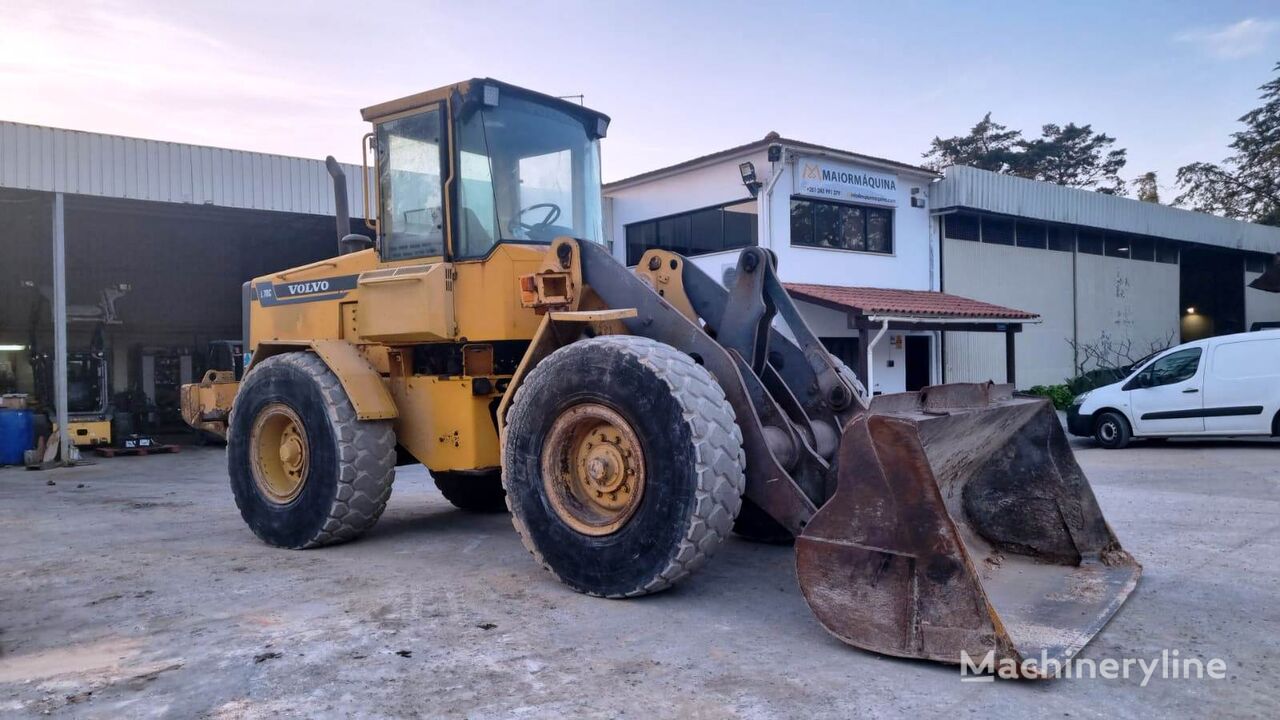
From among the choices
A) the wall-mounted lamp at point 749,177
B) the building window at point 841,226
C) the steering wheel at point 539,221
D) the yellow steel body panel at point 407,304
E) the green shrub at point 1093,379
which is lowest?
the green shrub at point 1093,379

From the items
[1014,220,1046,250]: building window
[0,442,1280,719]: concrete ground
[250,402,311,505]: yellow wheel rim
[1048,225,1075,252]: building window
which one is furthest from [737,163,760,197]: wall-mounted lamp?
[250,402,311,505]: yellow wheel rim

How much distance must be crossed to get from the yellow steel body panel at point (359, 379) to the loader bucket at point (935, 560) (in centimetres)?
340

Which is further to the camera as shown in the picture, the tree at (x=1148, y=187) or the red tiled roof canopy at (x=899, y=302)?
the tree at (x=1148, y=187)

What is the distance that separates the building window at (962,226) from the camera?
21922mm

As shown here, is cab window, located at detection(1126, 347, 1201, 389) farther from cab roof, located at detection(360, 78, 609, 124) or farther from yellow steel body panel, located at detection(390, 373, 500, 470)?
yellow steel body panel, located at detection(390, 373, 500, 470)

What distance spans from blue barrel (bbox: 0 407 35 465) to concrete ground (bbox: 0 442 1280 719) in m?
9.50

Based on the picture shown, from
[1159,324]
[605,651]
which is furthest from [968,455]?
[1159,324]

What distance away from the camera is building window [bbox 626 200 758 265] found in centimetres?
1912

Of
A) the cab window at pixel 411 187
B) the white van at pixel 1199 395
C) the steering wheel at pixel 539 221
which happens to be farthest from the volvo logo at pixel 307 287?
the white van at pixel 1199 395

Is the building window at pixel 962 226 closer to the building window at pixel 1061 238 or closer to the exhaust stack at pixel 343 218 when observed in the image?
the building window at pixel 1061 238

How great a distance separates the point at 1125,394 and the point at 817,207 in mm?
7298

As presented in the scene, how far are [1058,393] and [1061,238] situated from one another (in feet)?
15.3

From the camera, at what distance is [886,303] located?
58.4 feet

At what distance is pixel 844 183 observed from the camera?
19.0m
